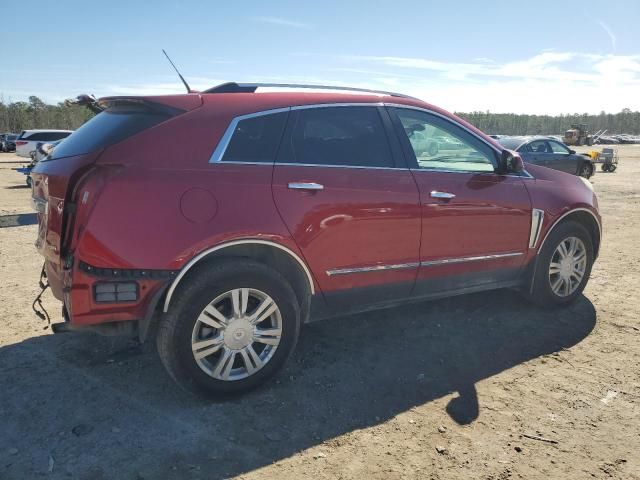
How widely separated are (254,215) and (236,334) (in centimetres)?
74

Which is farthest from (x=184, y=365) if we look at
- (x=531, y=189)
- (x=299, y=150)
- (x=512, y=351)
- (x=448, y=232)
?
(x=531, y=189)

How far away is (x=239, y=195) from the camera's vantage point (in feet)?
9.55

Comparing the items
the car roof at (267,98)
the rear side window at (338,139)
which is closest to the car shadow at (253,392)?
the rear side window at (338,139)

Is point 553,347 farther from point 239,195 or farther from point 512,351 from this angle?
point 239,195

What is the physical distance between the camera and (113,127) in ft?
9.62

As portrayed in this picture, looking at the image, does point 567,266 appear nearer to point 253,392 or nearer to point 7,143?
point 253,392

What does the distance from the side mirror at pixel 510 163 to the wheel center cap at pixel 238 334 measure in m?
2.46

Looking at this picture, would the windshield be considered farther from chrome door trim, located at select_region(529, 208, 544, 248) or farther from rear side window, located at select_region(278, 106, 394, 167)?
rear side window, located at select_region(278, 106, 394, 167)

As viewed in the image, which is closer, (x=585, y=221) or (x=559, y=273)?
(x=559, y=273)

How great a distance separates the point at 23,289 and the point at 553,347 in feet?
16.2

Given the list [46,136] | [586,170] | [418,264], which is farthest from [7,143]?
[418,264]

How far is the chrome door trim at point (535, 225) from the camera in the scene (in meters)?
4.22

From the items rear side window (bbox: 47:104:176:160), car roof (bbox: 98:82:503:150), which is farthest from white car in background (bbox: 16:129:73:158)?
car roof (bbox: 98:82:503:150)

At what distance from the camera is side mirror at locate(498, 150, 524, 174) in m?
4.00
